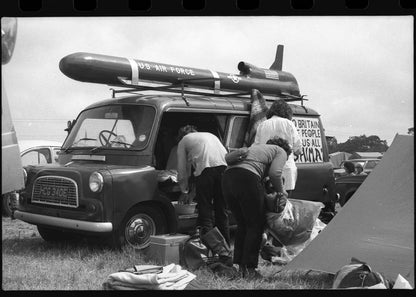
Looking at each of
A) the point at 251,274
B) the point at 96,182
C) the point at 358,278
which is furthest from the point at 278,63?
the point at 358,278

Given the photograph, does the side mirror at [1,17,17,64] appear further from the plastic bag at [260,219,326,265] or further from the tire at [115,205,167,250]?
the plastic bag at [260,219,326,265]

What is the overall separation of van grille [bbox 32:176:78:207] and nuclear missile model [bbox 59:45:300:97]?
140 centimetres

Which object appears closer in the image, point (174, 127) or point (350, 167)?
point (174, 127)

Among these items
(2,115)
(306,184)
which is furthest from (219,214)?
(2,115)

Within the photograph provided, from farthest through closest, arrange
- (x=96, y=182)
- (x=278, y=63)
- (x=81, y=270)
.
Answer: (x=278, y=63) < (x=96, y=182) < (x=81, y=270)

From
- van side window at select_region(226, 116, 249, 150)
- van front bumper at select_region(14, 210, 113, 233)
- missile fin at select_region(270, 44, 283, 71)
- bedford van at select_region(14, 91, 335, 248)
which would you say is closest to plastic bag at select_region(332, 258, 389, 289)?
bedford van at select_region(14, 91, 335, 248)

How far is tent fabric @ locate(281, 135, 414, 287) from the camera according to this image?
15.4 feet

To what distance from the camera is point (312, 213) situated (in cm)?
579

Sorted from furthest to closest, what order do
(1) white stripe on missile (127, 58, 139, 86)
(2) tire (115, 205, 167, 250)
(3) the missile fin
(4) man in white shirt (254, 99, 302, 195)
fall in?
(3) the missile fin → (1) white stripe on missile (127, 58, 139, 86) → (4) man in white shirt (254, 99, 302, 195) → (2) tire (115, 205, 167, 250)

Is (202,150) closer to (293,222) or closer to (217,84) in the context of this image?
(293,222)

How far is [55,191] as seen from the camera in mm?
6305

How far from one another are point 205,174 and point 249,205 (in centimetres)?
125

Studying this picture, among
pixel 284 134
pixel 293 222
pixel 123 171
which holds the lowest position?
pixel 293 222

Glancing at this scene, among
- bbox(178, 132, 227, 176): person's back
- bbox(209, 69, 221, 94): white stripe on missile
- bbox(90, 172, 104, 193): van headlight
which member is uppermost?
bbox(209, 69, 221, 94): white stripe on missile
